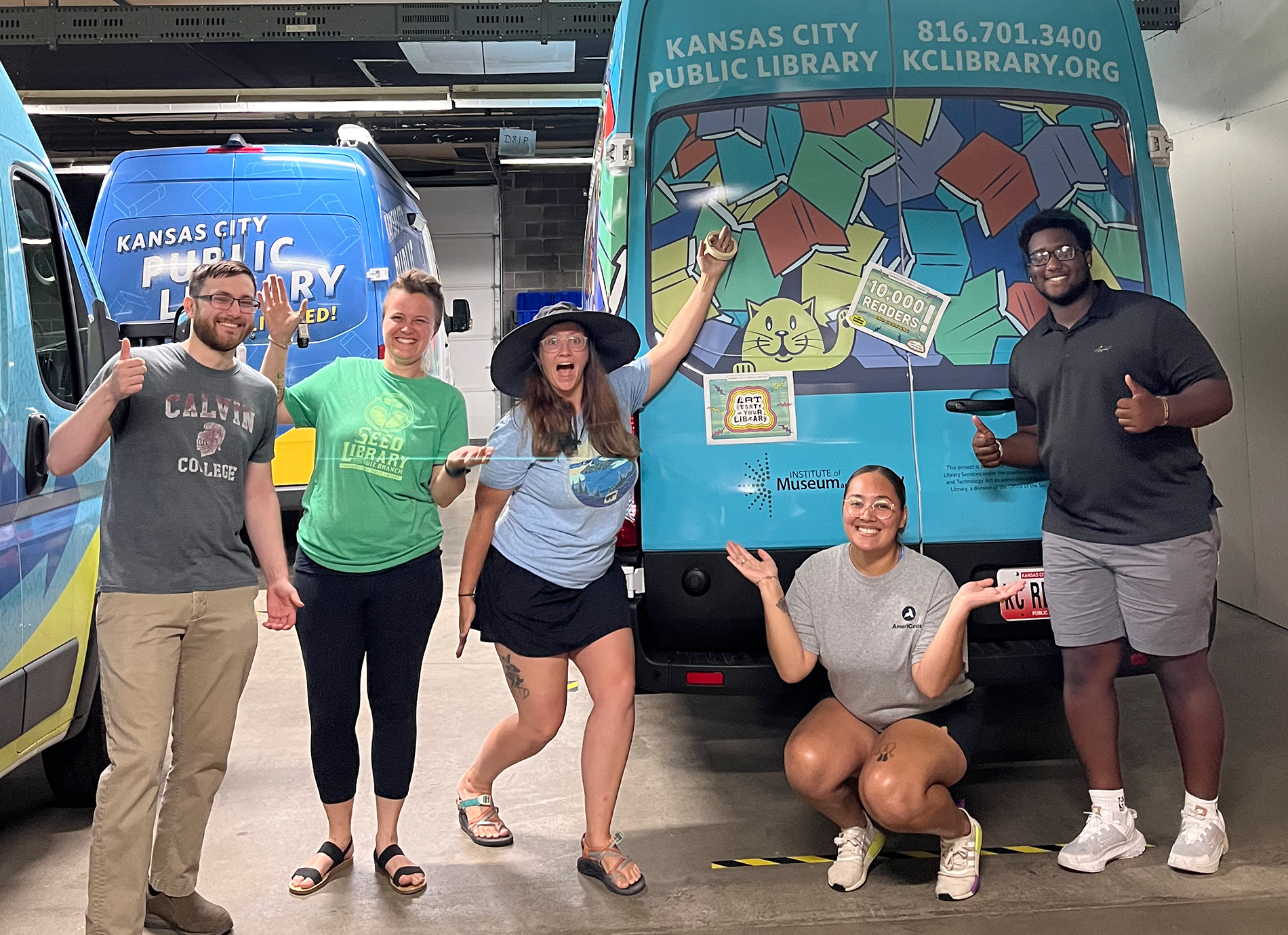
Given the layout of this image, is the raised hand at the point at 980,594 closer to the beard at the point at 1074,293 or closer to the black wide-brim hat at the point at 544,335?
the beard at the point at 1074,293

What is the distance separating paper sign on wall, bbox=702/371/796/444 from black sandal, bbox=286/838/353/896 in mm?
1610

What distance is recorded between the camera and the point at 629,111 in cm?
370

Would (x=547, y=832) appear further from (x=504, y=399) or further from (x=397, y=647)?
(x=504, y=399)

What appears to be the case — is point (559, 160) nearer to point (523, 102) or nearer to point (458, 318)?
point (523, 102)

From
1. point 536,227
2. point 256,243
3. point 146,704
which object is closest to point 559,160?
point 536,227

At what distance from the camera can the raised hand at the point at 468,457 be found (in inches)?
127

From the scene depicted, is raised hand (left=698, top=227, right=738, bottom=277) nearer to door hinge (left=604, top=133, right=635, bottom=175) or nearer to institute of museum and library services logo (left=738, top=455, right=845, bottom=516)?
door hinge (left=604, top=133, right=635, bottom=175)

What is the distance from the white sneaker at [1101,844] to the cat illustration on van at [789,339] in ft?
5.00

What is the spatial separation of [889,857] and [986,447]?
4.08 feet

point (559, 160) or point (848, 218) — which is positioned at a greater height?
point (559, 160)

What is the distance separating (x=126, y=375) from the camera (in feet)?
8.88

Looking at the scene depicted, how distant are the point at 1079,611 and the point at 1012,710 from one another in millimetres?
1638

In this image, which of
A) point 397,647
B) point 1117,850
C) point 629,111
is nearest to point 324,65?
point 629,111

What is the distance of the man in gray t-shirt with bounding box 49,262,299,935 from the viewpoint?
2.79m
